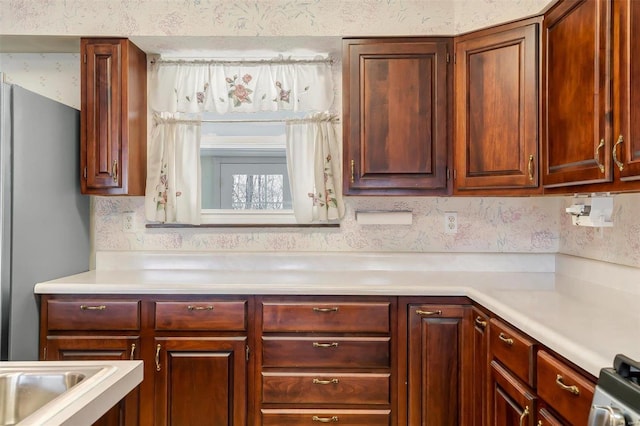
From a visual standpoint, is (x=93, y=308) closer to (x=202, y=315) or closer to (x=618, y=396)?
(x=202, y=315)

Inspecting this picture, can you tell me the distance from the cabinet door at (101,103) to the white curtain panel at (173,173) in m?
0.30

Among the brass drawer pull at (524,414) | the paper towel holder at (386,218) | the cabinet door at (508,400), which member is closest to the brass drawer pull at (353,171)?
the paper towel holder at (386,218)

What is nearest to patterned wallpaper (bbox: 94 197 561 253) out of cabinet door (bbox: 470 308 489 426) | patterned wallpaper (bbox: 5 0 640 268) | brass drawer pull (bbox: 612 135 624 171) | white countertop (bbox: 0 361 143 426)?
patterned wallpaper (bbox: 5 0 640 268)

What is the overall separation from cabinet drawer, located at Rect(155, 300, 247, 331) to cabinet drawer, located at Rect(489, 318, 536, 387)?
1083mm

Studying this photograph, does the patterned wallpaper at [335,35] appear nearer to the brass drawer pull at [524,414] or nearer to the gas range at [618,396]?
the brass drawer pull at [524,414]

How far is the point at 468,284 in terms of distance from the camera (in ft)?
7.04

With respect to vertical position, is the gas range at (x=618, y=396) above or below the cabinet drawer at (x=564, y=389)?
above

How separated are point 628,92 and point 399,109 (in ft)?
3.58

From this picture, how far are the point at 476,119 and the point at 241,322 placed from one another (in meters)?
1.50

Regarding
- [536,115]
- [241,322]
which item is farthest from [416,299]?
[536,115]

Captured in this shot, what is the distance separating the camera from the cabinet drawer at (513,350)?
1.43 metres

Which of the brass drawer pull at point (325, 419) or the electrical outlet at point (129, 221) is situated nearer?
the brass drawer pull at point (325, 419)

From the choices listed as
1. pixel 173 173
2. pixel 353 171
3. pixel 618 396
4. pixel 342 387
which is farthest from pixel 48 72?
pixel 618 396

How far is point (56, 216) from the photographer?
2332mm
